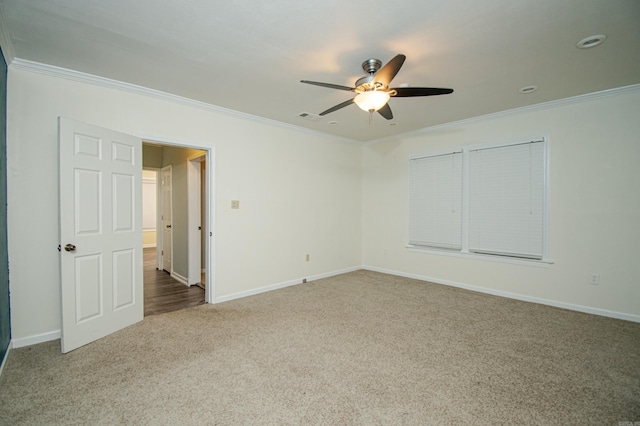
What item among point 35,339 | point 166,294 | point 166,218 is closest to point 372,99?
point 35,339

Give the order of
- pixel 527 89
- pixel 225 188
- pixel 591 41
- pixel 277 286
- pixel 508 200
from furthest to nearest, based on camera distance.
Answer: pixel 277 286 → pixel 508 200 → pixel 225 188 → pixel 527 89 → pixel 591 41

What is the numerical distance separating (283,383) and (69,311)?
81.8 inches

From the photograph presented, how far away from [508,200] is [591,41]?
7.46ft

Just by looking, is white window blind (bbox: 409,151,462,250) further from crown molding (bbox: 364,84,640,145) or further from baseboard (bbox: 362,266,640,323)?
baseboard (bbox: 362,266,640,323)

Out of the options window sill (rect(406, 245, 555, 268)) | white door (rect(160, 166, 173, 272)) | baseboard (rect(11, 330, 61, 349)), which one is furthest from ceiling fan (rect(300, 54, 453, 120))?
white door (rect(160, 166, 173, 272))

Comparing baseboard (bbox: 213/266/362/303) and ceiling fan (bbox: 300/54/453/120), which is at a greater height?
ceiling fan (bbox: 300/54/453/120)

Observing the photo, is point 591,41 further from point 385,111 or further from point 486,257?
point 486,257

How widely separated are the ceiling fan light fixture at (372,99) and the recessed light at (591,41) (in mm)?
1603

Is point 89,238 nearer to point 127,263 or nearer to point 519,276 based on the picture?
point 127,263

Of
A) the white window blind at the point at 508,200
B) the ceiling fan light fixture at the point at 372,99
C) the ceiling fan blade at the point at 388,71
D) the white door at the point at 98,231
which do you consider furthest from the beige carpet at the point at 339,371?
the ceiling fan blade at the point at 388,71

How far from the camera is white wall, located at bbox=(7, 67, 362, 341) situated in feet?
8.81

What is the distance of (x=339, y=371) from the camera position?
7.57ft

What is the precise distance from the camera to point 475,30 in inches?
86.6

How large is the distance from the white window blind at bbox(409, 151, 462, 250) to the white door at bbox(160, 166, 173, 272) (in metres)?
4.67
